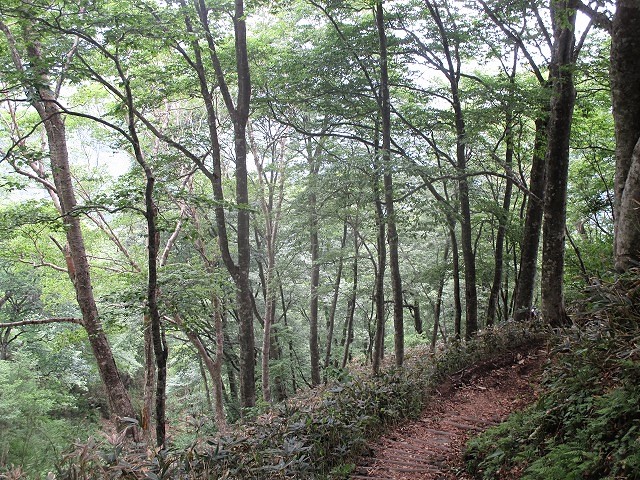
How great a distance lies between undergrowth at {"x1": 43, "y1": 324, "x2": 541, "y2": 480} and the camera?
3.74 meters

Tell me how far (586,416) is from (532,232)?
6002 mm

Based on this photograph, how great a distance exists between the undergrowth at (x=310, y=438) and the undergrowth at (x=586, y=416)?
63.9 inches

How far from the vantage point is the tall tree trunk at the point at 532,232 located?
348 inches

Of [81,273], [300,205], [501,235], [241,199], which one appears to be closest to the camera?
[81,273]

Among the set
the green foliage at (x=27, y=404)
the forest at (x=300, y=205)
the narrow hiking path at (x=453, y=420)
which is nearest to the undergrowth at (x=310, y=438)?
the forest at (x=300, y=205)

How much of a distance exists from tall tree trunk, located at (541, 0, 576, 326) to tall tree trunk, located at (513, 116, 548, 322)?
1.48 m

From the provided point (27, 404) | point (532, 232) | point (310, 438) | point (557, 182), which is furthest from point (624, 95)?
point (27, 404)

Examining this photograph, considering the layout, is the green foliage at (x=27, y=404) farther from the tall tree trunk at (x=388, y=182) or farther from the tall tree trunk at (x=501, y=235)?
the tall tree trunk at (x=501, y=235)

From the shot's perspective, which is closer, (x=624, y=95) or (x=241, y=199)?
(x=624, y=95)

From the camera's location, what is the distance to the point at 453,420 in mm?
6023

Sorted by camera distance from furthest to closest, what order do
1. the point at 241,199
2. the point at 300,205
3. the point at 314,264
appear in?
the point at 314,264
the point at 300,205
the point at 241,199

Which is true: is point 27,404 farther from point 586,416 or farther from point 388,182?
point 586,416

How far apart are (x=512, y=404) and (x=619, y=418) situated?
9.63 ft

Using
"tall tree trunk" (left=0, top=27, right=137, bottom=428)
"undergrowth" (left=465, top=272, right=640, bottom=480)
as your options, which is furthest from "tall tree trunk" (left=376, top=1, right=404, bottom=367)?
"tall tree trunk" (left=0, top=27, right=137, bottom=428)
